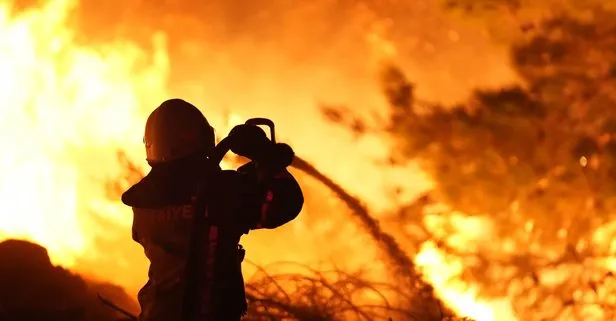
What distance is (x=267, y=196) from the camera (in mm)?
2623

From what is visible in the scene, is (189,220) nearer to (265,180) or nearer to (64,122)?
(265,180)

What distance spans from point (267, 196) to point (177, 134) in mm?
445

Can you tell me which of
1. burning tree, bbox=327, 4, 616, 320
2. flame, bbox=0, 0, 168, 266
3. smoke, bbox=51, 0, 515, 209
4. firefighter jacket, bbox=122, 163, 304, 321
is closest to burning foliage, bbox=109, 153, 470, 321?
burning tree, bbox=327, 4, 616, 320

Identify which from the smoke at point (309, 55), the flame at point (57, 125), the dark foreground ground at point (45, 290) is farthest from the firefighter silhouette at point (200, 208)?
A: the flame at point (57, 125)

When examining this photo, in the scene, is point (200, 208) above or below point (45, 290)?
below

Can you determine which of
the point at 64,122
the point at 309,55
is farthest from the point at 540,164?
the point at 64,122

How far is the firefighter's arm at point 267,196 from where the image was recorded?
2607mm

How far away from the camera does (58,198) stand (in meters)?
6.90

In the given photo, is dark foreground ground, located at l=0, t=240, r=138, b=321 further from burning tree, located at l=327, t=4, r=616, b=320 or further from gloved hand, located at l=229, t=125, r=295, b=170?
gloved hand, located at l=229, t=125, r=295, b=170

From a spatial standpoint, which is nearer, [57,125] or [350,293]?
[350,293]

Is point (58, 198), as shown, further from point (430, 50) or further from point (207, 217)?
point (207, 217)

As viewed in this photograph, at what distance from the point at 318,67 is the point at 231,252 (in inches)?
166

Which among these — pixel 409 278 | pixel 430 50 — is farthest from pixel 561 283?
pixel 430 50

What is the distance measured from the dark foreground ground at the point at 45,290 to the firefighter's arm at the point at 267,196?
4.10 meters
